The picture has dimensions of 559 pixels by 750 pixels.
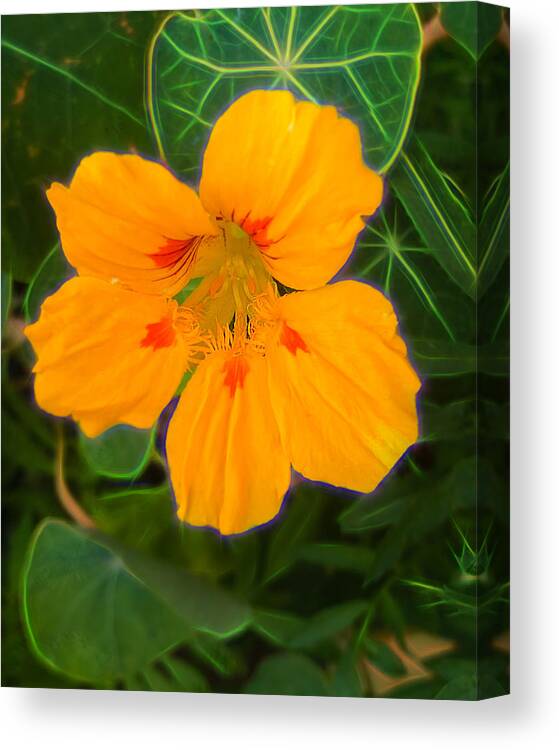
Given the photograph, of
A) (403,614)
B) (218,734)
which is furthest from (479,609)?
(218,734)

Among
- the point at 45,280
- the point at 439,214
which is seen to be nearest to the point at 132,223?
the point at 45,280

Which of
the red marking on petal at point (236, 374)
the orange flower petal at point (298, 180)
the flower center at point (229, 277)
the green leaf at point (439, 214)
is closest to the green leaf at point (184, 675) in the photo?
the red marking on petal at point (236, 374)

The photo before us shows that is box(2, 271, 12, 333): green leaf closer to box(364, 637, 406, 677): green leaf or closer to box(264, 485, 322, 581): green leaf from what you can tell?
box(264, 485, 322, 581): green leaf

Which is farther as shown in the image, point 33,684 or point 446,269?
point 33,684

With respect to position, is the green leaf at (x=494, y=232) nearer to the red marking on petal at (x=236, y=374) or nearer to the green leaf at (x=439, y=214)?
the green leaf at (x=439, y=214)

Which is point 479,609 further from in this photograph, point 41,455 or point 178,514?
point 41,455

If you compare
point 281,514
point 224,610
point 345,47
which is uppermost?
point 345,47

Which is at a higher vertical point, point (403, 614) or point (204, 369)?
point (204, 369)
